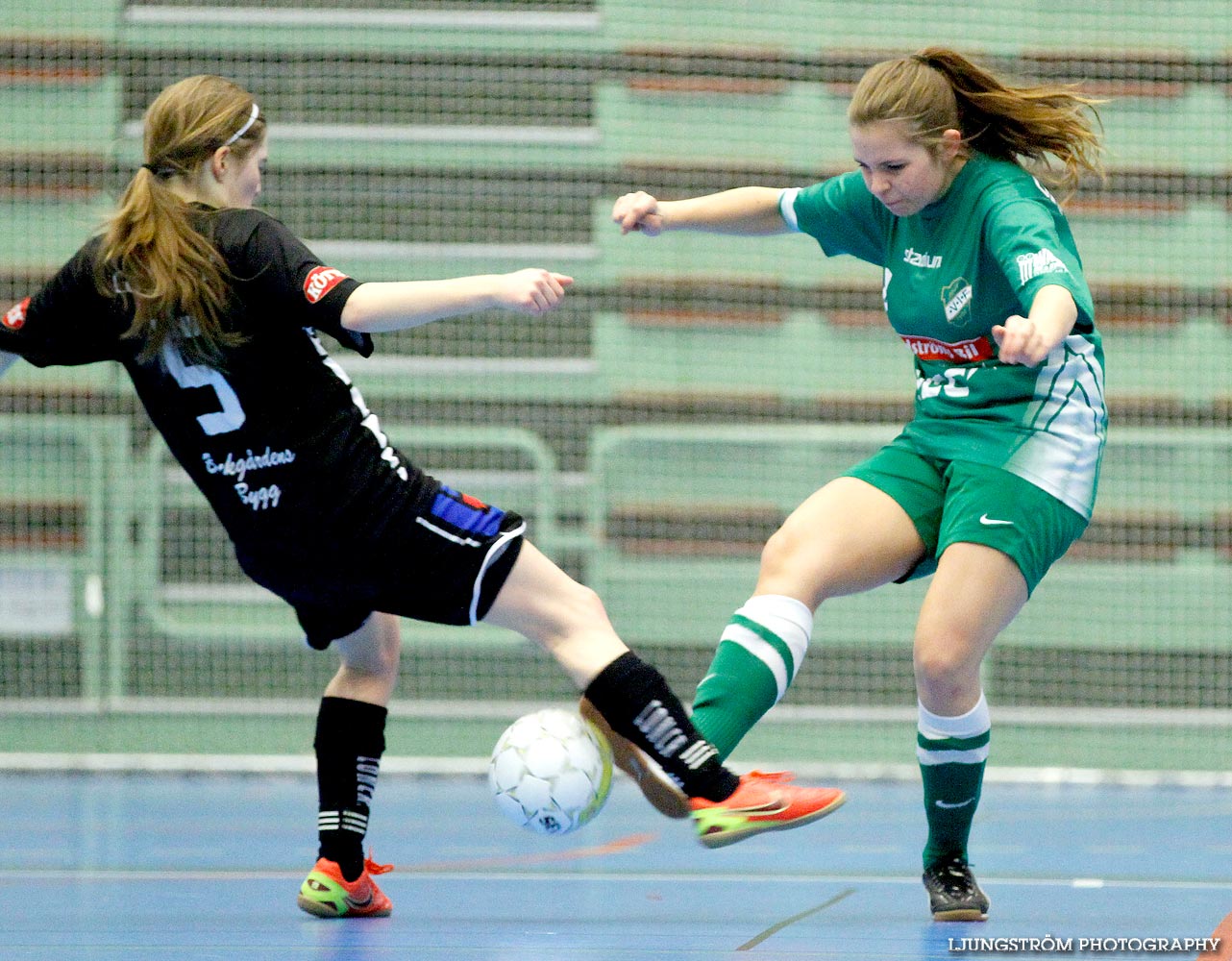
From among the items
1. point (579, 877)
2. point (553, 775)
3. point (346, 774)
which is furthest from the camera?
point (579, 877)

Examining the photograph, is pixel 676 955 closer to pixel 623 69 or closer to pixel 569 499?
pixel 569 499

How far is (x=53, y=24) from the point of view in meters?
6.15

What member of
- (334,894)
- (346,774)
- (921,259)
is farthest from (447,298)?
(334,894)

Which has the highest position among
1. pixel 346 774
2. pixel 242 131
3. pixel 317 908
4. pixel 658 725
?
pixel 242 131

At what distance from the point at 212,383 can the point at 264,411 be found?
97mm

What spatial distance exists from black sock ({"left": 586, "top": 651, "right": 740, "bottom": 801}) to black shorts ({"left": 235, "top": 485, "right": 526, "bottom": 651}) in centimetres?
25

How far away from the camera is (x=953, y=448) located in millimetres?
2848

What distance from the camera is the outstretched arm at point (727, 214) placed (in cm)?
305

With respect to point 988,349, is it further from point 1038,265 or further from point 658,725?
point 658,725

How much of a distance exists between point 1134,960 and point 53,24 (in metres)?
5.33

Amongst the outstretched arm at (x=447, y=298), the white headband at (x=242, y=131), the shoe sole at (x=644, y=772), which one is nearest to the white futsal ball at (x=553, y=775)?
the shoe sole at (x=644, y=772)

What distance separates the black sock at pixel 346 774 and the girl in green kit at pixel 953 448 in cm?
69

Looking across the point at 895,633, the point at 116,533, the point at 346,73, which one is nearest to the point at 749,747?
the point at 895,633

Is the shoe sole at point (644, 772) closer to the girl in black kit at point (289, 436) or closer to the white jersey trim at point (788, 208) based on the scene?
the girl in black kit at point (289, 436)
